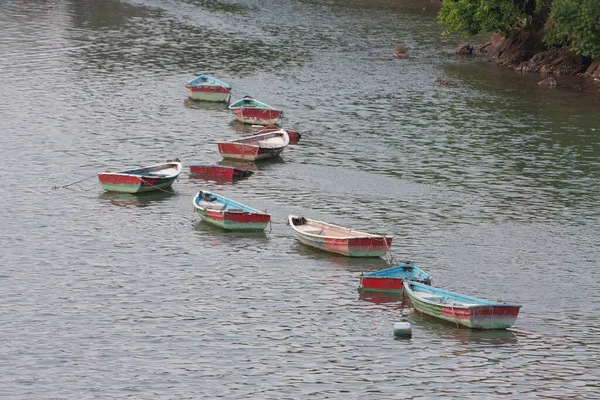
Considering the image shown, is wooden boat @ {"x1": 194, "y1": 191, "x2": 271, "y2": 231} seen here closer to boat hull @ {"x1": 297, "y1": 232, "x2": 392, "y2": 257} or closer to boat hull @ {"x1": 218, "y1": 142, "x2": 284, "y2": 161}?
boat hull @ {"x1": 297, "y1": 232, "x2": 392, "y2": 257}

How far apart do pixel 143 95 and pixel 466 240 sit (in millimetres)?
48853

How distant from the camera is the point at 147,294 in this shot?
58.5 m

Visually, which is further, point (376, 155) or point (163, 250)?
point (376, 155)

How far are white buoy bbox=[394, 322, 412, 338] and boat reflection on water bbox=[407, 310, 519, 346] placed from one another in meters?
1.44

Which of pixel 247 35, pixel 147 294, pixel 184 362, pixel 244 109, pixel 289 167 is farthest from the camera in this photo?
pixel 247 35

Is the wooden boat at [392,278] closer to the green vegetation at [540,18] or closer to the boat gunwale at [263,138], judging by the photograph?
the boat gunwale at [263,138]

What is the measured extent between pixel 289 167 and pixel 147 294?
87.3 feet

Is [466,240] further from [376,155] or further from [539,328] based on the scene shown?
[376,155]

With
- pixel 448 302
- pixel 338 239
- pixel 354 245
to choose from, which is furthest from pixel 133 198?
pixel 448 302

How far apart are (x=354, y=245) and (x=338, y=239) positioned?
41.2 inches

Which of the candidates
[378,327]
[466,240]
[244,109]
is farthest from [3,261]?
[244,109]

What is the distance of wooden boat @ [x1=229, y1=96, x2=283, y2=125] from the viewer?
9519cm

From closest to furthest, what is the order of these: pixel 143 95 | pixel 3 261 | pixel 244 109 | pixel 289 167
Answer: pixel 3 261 < pixel 289 167 < pixel 244 109 < pixel 143 95

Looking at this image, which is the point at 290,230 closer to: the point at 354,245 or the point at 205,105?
the point at 354,245
